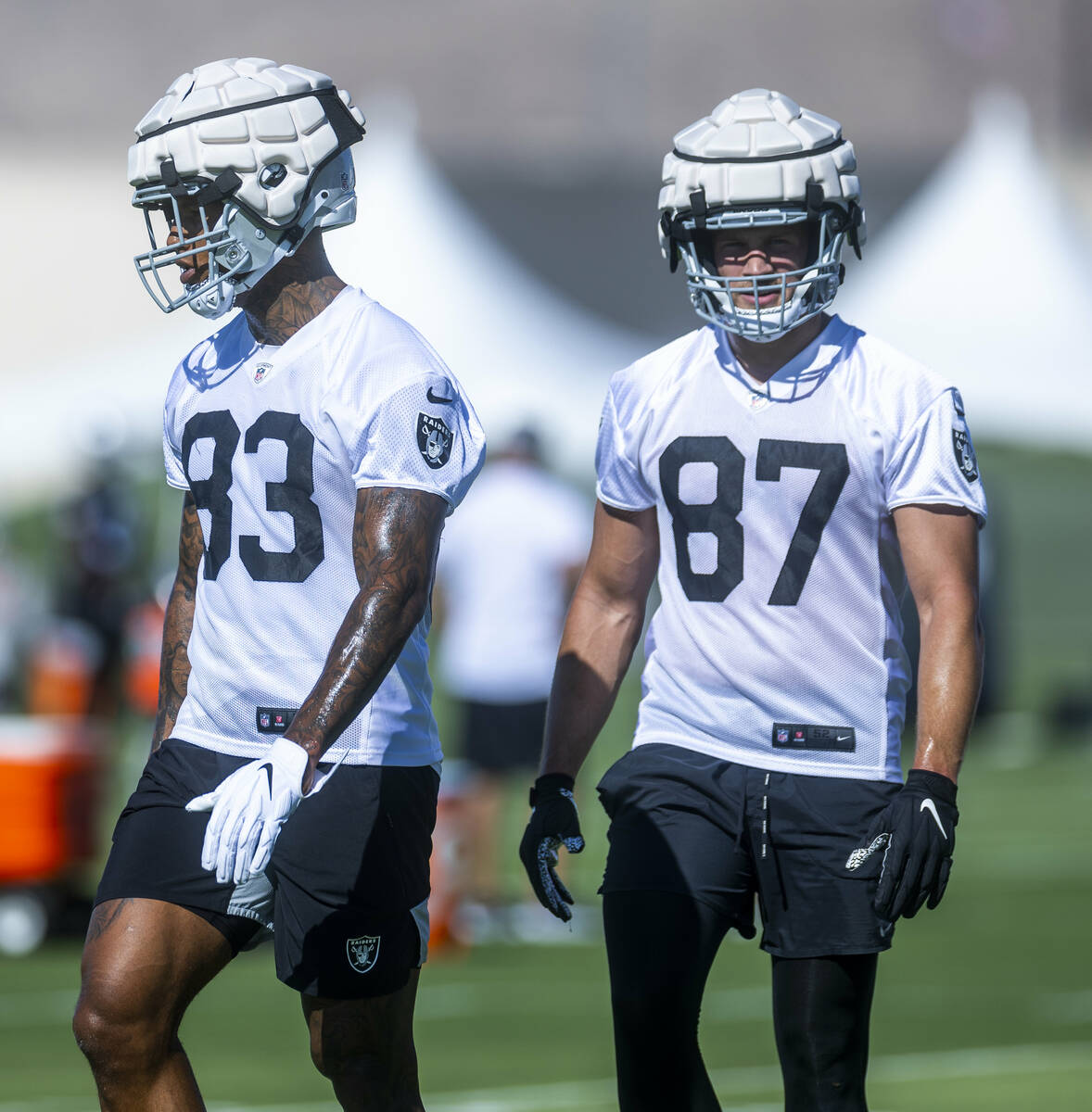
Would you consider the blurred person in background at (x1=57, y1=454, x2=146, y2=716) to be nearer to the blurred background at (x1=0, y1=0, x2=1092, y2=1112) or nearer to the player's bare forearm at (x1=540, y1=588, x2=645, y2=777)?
the blurred background at (x1=0, y1=0, x2=1092, y2=1112)

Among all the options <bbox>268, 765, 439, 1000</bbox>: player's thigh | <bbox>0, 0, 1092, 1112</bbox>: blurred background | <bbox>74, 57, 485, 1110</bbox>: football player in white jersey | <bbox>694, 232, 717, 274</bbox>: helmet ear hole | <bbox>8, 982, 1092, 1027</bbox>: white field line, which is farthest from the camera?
<bbox>8, 982, 1092, 1027</bbox>: white field line

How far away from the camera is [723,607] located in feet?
15.1

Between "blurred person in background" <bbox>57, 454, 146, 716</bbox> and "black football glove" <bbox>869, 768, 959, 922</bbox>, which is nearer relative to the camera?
"black football glove" <bbox>869, 768, 959, 922</bbox>

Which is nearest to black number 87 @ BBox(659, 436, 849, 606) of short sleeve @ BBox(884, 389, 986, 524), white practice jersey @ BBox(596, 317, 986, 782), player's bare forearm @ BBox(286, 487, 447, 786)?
white practice jersey @ BBox(596, 317, 986, 782)

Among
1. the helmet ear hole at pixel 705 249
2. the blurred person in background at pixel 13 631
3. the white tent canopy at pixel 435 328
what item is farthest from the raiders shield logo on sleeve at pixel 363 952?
the white tent canopy at pixel 435 328

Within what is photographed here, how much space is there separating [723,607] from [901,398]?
0.57 meters

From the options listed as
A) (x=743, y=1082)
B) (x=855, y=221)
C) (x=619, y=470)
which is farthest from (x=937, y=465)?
(x=743, y=1082)

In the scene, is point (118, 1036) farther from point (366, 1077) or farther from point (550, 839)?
A: point (550, 839)

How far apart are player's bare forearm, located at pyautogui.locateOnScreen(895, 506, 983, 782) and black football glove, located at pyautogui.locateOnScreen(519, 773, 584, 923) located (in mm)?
800

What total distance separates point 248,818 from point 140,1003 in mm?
507

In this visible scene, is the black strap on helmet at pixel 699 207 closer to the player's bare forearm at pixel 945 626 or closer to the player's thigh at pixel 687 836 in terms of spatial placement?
the player's bare forearm at pixel 945 626

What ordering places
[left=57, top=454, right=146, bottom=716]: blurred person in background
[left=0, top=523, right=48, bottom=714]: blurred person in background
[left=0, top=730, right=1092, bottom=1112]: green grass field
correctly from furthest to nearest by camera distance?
[left=0, top=523, right=48, bottom=714]: blurred person in background, [left=57, top=454, right=146, bottom=716]: blurred person in background, [left=0, top=730, right=1092, bottom=1112]: green grass field

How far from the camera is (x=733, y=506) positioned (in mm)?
4586

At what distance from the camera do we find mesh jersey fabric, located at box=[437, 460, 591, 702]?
1009 centimetres
